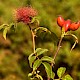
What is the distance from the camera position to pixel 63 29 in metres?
1.09

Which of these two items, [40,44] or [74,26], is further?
[40,44]

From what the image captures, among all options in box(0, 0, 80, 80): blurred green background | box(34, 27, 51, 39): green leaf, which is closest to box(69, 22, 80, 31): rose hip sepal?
box(34, 27, 51, 39): green leaf

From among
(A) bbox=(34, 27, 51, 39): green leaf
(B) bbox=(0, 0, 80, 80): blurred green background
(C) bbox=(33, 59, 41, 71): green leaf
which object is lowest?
(B) bbox=(0, 0, 80, 80): blurred green background

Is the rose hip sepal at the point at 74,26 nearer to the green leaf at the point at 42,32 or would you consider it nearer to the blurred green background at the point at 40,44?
the green leaf at the point at 42,32

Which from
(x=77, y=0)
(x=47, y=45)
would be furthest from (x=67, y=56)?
(x=77, y=0)

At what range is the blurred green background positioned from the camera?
161 inches

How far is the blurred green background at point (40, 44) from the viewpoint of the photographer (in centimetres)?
409

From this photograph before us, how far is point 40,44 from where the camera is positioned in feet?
14.0

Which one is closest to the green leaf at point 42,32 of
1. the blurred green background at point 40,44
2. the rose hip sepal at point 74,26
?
the rose hip sepal at point 74,26

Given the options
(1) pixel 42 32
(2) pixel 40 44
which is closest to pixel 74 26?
(1) pixel 42 32

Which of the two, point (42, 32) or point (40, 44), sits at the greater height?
point (42, 32)

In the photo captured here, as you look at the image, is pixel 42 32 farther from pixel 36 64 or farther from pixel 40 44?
pixel 40 44

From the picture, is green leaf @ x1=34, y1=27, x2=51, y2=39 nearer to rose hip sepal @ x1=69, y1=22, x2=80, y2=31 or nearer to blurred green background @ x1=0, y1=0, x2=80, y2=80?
rose hip sepal @ x1=69, y1=22, x2=80, y2=31

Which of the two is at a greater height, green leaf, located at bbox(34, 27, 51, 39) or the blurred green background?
green leaf, located at bbox(34, 27, 51, 39)
